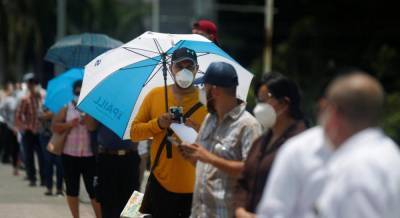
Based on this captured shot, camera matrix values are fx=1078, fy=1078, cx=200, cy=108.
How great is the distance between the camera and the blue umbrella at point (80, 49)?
41.8ft

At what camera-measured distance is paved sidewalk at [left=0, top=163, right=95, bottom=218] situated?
13.6 metres

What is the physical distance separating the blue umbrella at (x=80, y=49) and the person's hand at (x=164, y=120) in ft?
15.5

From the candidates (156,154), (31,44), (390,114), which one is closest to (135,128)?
(156,154)

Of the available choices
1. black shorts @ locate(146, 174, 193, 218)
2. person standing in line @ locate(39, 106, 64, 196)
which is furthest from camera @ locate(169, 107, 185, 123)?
person standing in line @ locate(39, 106, 64, 196)

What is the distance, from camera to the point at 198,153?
6086 millimetres

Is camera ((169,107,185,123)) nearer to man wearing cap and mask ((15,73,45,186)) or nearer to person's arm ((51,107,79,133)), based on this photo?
person's arm ((51,107,79,133))

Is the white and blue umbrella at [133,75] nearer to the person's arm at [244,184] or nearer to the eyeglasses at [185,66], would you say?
the eyeglasses at [185,66]

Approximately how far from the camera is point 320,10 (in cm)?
5275

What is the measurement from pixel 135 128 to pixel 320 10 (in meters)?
45.4

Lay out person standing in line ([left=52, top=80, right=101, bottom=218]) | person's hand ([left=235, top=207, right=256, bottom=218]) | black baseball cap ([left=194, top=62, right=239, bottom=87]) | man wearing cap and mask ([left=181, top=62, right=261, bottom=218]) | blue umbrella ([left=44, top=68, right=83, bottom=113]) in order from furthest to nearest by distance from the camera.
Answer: blue umbrella ([left=44, top=68, right=83, bottom=113])
person standing in line ([left=52, top=80, right=101, bottom=218])
black baseball cap ([left=194, top=62, right=239, bottom=87])
man wearing cap and mask ([left=181, top=62, right=261, bottom=218])
person's hand ([left=235, top=207, right=256, bottom=218])

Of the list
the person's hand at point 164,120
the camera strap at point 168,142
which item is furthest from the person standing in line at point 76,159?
the person's hand at point 164,120

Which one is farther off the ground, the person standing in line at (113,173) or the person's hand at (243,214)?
the person's hand at (243,214)

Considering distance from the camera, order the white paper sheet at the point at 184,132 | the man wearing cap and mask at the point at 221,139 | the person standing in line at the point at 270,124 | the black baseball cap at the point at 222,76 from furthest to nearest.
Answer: the white paper sheet at the point at 184,132 < the black baseball cap at the point at 222,76 < the man wearing cap and mask at the point at 221,139 < the person standing in line at the point at 270,124

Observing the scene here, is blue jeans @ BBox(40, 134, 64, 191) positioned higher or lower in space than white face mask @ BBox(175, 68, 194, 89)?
lower
